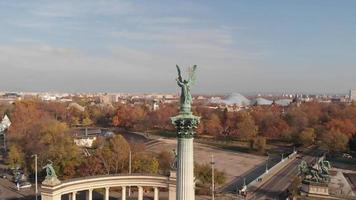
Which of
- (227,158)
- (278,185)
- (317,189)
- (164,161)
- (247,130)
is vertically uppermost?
(317,189)

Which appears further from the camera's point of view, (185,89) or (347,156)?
(347,156)

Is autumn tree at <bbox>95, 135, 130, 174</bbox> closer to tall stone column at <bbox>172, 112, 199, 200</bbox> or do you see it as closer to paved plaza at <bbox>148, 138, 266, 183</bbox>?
paved plaza at <bbox>148, 138, 266, 183</bbox>

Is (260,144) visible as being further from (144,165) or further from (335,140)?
(144,165)

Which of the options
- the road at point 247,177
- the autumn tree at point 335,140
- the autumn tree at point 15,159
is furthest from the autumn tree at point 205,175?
the autumn tree at point 335,140

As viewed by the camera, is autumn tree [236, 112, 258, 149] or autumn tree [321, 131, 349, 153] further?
autumn tree [236, 112, 258, 149]

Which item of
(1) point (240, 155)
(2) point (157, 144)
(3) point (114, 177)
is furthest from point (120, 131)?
(3) point (114, 177)

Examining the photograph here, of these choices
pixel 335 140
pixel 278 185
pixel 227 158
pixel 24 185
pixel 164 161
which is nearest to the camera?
pixel 24 185

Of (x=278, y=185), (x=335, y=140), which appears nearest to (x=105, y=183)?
(x=278, y=185)

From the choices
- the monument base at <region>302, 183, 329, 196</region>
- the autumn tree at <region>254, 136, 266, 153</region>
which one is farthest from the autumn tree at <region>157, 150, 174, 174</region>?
the autumn tree at <region>254, 136, 266, 153</region>
